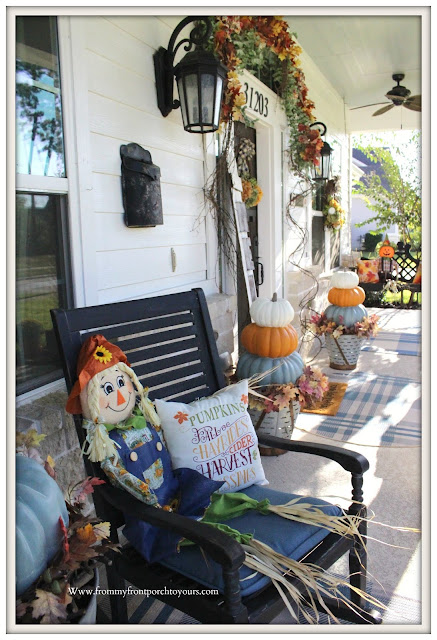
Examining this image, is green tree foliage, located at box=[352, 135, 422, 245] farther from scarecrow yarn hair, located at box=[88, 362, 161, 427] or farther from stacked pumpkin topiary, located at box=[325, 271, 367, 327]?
scarecrow yarn hair, located at box=[88, 362, 161, 427]

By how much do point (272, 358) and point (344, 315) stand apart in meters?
1.71

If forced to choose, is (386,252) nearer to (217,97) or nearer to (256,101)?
(256,101)

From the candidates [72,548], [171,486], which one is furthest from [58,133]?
[72,548]

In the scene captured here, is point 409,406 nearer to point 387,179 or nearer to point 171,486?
point 171,486

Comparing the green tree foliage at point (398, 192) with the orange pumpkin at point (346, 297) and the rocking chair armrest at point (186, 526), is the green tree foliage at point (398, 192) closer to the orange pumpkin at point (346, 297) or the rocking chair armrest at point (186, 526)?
the orange pumpkin at point (346, 297)

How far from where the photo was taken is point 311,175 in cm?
515

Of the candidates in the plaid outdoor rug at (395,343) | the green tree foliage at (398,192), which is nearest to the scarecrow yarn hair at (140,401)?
the plaid outdoor rug at (395,343)

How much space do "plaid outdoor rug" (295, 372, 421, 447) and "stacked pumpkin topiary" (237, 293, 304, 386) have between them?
21.5 inches

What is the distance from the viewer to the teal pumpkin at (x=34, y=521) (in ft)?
3.36

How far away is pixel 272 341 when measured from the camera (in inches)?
112

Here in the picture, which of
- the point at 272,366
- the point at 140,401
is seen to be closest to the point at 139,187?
the point at 140,401

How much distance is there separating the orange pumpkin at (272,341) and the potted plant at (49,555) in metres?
1.78

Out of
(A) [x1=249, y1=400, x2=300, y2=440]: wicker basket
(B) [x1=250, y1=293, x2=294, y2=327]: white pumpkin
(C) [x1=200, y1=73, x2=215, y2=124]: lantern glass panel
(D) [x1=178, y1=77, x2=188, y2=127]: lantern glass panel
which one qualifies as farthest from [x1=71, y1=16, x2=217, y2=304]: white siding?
(A) [x1=249, y1=400, x2=300, y2=440]: wicker basket

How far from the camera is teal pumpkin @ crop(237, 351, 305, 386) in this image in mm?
2783
